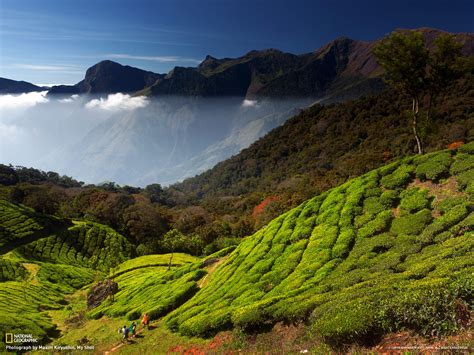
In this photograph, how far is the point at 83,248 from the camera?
125 m

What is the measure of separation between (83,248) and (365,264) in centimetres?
11693

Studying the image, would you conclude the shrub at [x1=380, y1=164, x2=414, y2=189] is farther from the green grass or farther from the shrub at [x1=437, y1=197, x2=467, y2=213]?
the green grass

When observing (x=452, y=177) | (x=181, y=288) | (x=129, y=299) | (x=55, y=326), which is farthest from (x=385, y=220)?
(x=55, y=326)

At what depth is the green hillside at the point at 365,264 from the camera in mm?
16750

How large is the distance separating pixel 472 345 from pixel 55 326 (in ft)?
176

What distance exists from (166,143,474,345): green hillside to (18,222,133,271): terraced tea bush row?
73605 millimetres

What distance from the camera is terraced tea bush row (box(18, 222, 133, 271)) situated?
4321 inches

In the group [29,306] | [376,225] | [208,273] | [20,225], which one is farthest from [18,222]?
[376,225]

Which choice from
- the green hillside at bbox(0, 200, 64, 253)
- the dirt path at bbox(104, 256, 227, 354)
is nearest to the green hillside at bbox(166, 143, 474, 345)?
the dirt path at bbox(104, 256, 227, 354)

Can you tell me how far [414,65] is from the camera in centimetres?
4309

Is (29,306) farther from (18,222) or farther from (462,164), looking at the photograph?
(18,222)

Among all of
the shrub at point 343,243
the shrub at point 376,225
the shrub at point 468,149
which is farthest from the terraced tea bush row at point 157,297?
the shrub at point 468,149

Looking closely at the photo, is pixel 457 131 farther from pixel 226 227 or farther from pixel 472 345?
pixel 472 345

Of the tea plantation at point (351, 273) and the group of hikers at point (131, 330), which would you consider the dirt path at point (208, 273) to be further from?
the group of hikers at point (131, 330)
